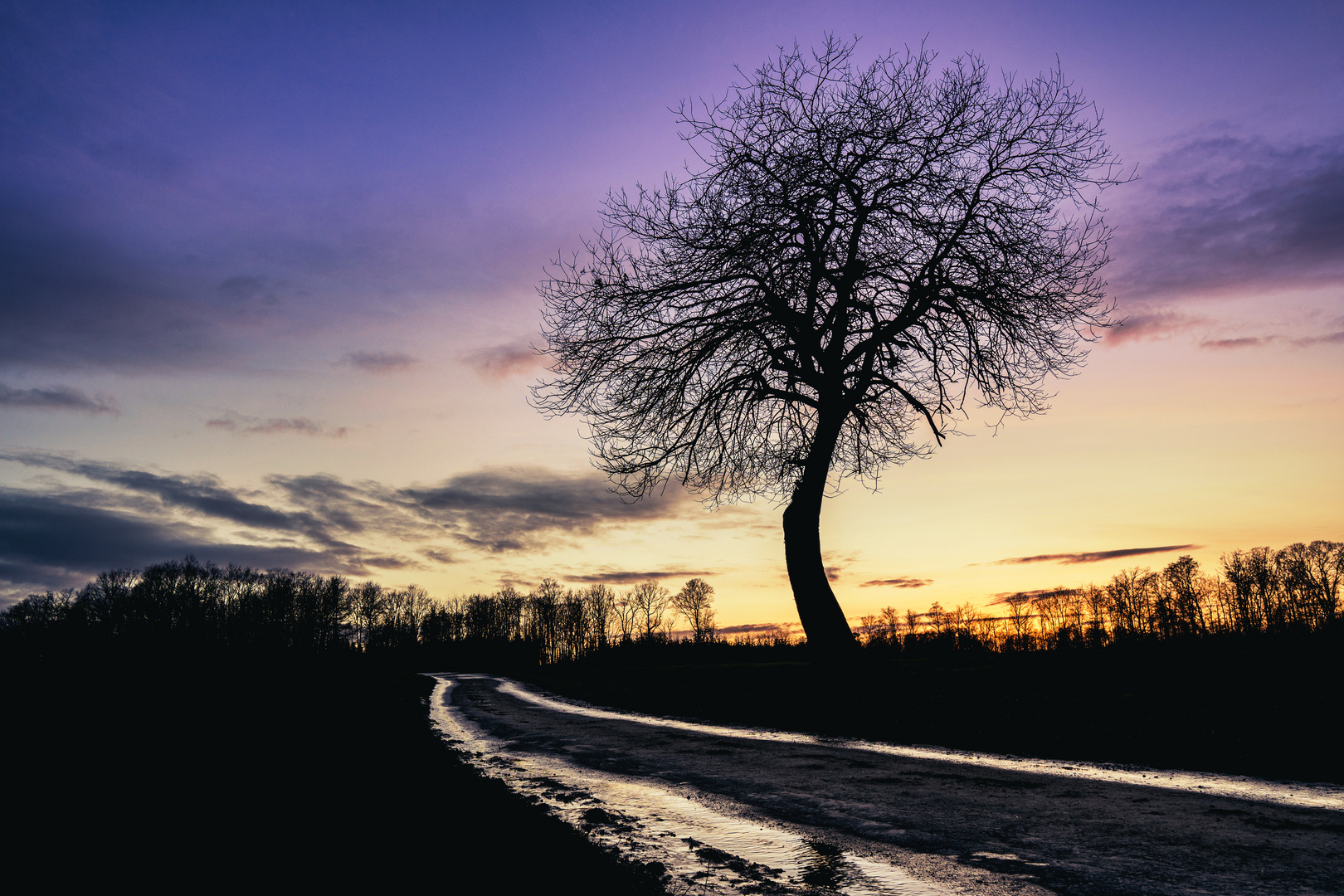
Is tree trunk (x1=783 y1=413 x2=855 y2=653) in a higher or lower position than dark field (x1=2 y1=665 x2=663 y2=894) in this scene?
higher

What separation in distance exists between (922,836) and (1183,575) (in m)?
67.8

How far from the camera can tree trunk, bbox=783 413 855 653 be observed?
531 inches

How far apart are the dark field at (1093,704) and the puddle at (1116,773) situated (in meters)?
0.30

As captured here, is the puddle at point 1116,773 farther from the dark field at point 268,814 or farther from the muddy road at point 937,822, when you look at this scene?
the dark field at point 268,814

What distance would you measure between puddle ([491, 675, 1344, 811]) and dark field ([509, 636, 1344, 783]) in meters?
0.30

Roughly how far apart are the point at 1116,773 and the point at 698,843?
3.82 meters

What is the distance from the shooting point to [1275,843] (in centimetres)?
362

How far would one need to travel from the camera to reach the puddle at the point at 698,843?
10.7 feet

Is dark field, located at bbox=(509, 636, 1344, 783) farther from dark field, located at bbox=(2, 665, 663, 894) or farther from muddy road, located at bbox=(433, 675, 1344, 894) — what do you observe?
dark field, located at bbox=(2, 665, 663, 894)

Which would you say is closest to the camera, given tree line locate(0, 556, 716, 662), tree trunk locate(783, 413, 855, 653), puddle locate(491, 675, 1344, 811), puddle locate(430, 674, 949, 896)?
puddle locate(430, 674, 949, 896)

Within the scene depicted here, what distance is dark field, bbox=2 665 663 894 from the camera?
11.2 feet

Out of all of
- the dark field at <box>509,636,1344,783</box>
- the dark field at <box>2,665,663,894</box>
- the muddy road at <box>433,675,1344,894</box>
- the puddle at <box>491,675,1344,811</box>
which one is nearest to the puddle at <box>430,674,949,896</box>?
the muddy road at <box>433,675,1344,894</box>

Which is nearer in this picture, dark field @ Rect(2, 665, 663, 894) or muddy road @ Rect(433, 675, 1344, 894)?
muddy road @ Rect(433, 675, 1344, 894)

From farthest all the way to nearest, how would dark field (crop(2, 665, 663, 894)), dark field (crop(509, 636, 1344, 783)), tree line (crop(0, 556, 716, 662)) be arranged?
tree line (crop(0, 556, 716, 662)) → dark field (crop(509, 636, 1344, 783)) → dark field (crop(2, 665, 663, 894))
